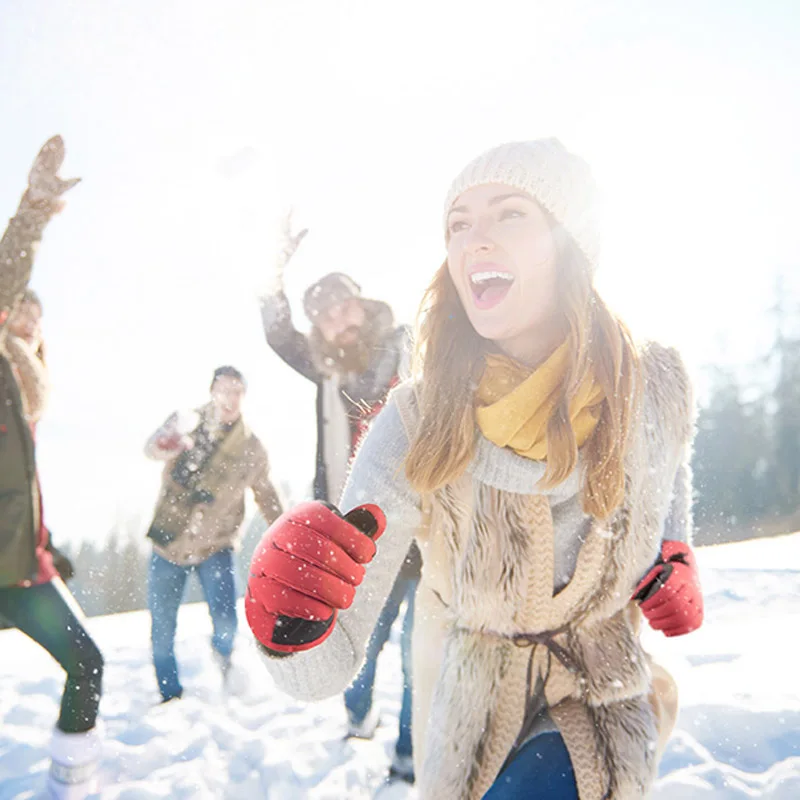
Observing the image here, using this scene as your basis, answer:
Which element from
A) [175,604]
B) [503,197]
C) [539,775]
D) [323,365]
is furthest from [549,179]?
[175,604]

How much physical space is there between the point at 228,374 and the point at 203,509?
2.98ft

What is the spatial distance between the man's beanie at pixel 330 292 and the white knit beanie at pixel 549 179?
1614 millimetres

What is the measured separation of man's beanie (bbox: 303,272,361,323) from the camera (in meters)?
3.22

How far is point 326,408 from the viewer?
3.36m

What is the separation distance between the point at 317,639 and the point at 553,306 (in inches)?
38.4

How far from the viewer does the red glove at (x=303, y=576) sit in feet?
3.56

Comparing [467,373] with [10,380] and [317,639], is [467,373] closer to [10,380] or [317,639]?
[317,639]

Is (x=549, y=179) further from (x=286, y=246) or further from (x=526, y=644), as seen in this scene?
(x=286, y=246)

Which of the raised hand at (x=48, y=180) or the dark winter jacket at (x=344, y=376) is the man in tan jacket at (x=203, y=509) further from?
the raised hand at (x=48, y=180)

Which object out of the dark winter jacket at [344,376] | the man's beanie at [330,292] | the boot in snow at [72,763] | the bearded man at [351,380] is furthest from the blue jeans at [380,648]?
the man's beanie at [330,292]

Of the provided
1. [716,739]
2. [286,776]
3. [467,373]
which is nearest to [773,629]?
[716,739]

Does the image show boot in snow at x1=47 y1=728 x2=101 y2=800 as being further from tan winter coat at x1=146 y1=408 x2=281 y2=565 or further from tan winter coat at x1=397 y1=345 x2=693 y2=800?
tan winter coat at x1=397 y1=345 x2=693 y2=800

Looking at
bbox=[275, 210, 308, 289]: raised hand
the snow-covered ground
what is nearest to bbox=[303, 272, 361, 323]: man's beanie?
bbox=[275, 210, 308, 289]: raised hand

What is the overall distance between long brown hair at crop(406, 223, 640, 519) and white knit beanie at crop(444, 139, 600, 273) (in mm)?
44
